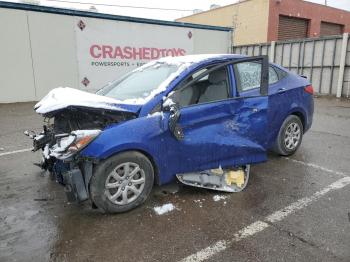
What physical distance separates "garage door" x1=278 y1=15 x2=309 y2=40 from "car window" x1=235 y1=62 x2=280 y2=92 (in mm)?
21084

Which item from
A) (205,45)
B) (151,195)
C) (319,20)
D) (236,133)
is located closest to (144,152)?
(151,195)

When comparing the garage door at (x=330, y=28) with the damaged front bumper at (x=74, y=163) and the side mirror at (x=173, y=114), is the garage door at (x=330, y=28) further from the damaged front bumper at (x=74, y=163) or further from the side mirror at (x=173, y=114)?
the damaged front bumper at (x=74, y=163)

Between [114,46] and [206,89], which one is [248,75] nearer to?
[206,89]

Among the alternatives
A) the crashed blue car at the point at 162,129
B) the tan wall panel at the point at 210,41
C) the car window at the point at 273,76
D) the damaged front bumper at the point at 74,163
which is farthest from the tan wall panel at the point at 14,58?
the car window at the point at 273,76

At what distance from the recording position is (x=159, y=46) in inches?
591

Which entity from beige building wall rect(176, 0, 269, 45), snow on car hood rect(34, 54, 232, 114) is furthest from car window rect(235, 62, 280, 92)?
beige building wall rect(176, 0, 269, 45)

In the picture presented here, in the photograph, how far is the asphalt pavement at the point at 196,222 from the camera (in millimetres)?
2871

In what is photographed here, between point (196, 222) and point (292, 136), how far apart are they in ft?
8.93

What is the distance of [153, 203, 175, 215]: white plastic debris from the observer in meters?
3.60

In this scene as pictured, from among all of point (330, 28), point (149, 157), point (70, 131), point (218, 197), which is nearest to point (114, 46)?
point (70, 131)

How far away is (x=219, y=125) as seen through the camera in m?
4.00

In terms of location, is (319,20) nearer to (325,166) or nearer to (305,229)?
(325,166)

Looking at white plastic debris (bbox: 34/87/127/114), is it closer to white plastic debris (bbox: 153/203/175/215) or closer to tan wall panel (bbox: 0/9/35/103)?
white plastic debris (bbox: 153/203/175/215)

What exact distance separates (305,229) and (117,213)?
1935mm
